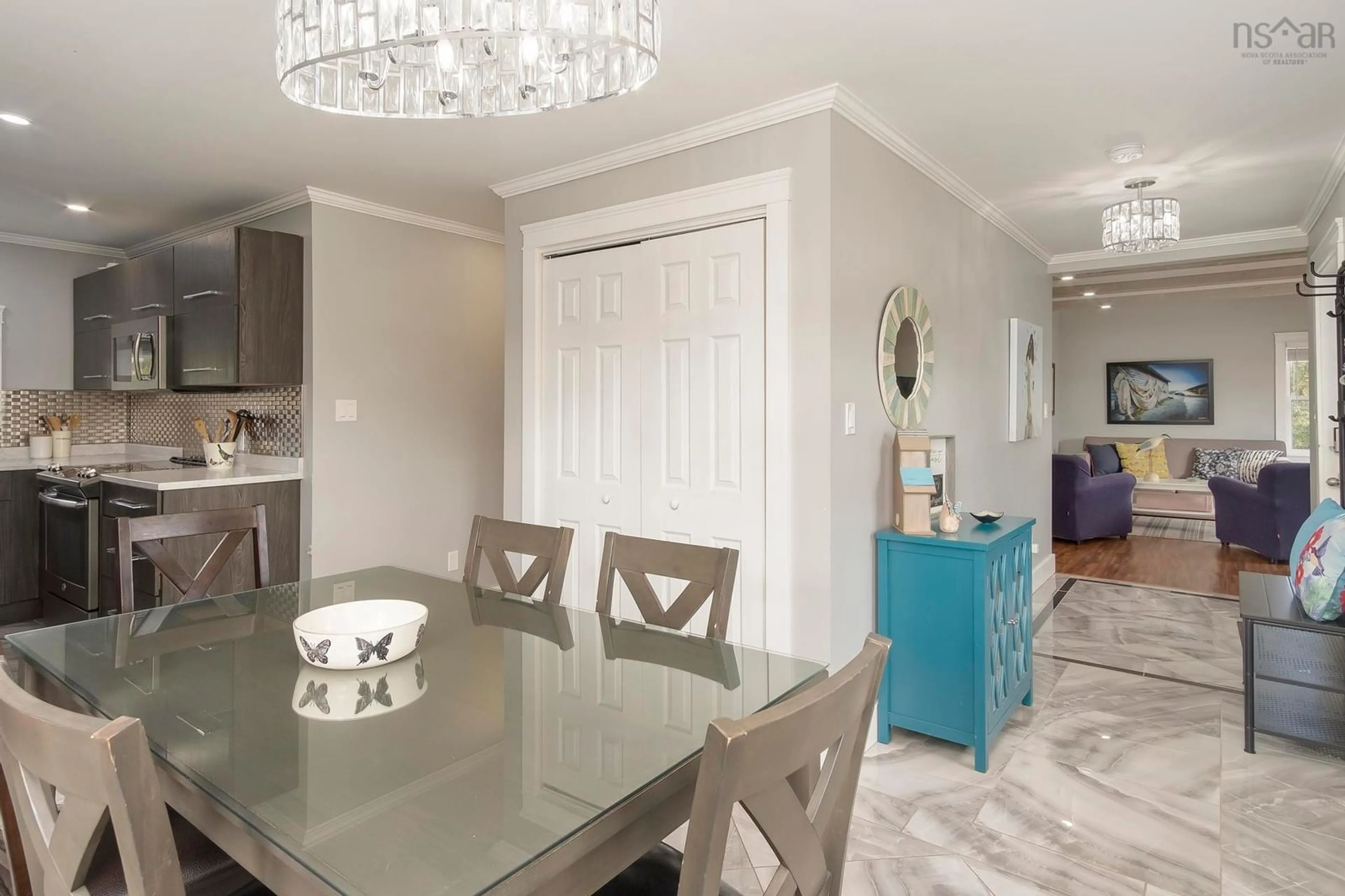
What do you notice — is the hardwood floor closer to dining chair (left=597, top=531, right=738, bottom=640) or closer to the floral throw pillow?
the floral throw pillow

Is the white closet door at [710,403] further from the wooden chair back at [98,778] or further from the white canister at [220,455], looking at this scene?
the white canister at [220,455]

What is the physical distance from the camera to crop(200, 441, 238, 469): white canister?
4074mm

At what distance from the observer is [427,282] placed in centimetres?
434

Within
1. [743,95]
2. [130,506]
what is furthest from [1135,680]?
[130,506]

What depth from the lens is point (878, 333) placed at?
2.93 meters

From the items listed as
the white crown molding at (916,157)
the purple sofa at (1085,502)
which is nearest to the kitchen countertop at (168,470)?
the white crown molding at (916,157)

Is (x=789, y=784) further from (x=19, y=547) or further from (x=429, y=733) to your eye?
(x=19, y=547)

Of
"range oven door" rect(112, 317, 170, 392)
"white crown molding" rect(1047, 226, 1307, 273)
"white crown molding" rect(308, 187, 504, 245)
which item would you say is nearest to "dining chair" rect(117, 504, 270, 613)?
"white crown molding" rect(308, 187, 504, 245)

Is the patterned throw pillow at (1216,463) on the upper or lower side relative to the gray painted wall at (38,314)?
lower

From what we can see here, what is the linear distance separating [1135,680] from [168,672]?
3.79m

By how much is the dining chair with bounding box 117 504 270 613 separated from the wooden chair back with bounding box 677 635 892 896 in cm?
189

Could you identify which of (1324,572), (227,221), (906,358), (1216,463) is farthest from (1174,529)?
(227,221)

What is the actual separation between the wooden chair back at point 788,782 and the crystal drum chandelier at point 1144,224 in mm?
3257

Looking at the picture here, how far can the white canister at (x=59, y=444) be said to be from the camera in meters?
4.84
